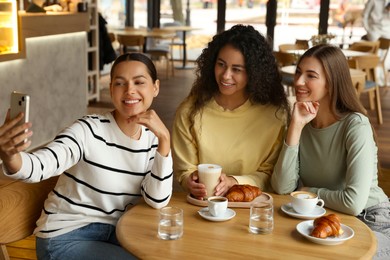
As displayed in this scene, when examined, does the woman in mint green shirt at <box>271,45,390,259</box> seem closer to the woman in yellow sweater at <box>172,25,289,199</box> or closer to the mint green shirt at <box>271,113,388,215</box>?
the mint green shirt at <box>271,113,388,215</box>

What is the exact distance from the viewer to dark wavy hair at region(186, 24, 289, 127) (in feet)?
7.61

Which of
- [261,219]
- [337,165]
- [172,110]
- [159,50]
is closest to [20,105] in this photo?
[261,219]

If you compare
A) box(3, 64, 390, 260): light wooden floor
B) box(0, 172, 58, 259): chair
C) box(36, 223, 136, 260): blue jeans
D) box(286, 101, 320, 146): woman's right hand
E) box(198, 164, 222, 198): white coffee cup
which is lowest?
box(3, 64, 390, 260): light wooden floor

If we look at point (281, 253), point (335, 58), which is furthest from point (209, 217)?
point (335, 58)

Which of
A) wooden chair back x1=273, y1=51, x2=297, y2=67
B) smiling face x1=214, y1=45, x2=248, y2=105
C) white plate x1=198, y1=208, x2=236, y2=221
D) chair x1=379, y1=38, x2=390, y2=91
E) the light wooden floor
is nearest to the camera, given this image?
white plate x1=198, y1=208, x2=236, y2=221

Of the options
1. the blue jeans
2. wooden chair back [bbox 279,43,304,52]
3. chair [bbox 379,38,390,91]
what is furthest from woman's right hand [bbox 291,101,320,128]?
chair [bbox 379,38,390,91]

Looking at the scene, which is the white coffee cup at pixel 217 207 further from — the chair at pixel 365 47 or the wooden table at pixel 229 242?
the chair at pixel 365 47

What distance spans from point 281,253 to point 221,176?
559 mm

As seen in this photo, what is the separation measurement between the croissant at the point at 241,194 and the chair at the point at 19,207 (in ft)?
2.11

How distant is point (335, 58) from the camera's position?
216cm

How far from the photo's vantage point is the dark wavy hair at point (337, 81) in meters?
2.15

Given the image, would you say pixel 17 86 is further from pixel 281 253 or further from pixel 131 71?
pixel 281 253

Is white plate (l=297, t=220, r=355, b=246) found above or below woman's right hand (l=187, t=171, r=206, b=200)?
below

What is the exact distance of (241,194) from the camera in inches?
78.6
